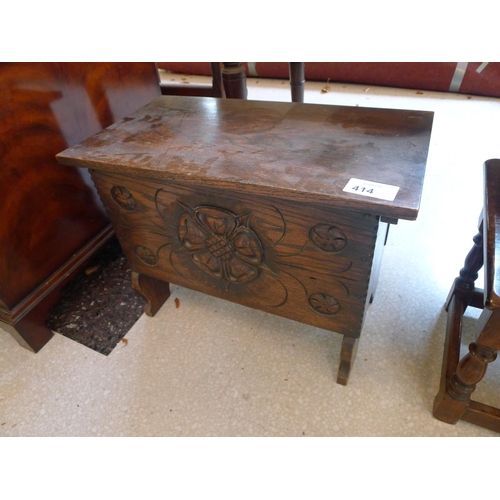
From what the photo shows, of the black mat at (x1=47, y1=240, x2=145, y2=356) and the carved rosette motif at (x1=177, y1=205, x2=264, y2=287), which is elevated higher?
the carved rosette motif at (x1=177, y1=205, x2=264, y2=287)

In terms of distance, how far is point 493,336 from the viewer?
0.69 m

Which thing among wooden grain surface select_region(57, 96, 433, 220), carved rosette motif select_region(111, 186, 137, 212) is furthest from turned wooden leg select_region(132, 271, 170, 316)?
wooden grain surface select_region(57, 96, 433, 220)

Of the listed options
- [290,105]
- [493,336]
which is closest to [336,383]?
[493,336]

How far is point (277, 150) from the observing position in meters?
0.80

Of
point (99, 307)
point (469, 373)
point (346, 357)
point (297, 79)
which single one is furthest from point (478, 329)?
point (297, 79)

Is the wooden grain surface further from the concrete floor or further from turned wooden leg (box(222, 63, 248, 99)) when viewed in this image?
the concrete floor

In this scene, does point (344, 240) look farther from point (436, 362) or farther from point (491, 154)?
point (491, 154)

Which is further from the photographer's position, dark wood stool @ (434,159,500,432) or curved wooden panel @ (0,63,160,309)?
curved wooden panel @ (0,63,160,309)

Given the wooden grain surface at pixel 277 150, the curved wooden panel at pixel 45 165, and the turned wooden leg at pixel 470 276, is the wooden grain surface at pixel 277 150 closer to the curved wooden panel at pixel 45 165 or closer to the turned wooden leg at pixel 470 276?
the curved wooden panel at pixel 45 165

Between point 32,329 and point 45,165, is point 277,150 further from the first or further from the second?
point 32,329

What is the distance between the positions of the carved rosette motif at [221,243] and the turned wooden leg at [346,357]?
296 mm

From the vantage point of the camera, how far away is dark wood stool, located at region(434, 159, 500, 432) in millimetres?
658

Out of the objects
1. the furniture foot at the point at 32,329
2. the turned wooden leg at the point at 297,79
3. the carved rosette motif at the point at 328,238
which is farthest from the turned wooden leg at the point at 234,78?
the furniture foot at the point at 32,329

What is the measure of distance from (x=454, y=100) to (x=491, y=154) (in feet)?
2.60
